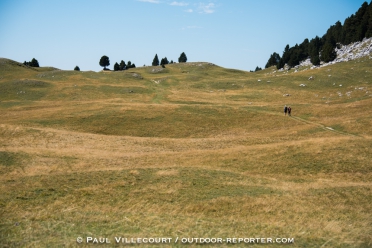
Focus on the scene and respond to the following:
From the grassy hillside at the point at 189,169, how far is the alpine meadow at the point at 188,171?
0.47ft

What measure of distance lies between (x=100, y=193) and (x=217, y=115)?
4744 centimetres

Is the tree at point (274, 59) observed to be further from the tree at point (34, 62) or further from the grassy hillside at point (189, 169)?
the tree at point (34, 62)

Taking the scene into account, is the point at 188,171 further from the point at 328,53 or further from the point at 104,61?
the point at 104,61

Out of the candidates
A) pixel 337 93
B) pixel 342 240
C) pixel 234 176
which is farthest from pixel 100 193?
pixel 337 93

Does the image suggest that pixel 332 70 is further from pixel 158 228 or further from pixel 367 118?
pixel 158 228

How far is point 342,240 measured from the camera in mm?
16109

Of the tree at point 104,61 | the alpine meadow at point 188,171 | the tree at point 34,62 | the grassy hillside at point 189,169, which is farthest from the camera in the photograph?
the tree at point 104,61

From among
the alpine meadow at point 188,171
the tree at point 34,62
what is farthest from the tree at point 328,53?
the tree at point 34,62

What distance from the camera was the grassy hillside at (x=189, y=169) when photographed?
17.5 meters

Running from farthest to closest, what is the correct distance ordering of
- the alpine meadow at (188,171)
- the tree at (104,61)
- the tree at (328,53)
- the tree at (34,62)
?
1. the tree at (104,61)
2. the tree at (34,62)
3. the tree at (328,53)
4. the alpine meadow at (188,171)

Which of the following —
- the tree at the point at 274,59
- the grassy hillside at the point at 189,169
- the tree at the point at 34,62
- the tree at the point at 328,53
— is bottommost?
the grassy hillside at the point at 189,169

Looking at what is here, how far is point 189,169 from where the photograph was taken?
30.6m

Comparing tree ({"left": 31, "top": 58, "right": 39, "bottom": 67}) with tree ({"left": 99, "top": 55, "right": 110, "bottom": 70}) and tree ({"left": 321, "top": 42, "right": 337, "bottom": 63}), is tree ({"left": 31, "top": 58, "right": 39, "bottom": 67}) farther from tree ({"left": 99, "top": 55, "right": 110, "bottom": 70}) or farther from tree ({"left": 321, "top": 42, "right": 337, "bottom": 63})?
tree ({"left": 321, "top": 42, "right": 337, "bottom": 63})

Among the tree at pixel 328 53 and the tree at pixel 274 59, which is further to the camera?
the tree at pixel 274 59
